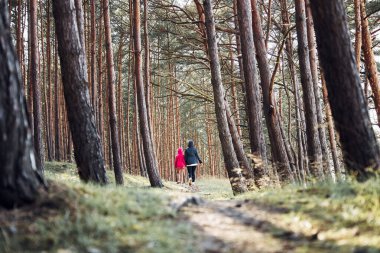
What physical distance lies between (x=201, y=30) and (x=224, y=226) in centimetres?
1278

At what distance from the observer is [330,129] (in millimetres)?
14539

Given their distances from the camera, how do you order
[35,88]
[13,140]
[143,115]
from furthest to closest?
[143,115] < [35,88] < [13,140]

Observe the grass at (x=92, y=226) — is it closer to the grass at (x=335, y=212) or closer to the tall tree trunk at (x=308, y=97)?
the grass at (x=335, y=212)

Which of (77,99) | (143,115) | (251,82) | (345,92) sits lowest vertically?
(345,92)

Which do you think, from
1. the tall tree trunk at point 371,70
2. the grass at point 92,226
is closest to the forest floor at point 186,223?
the grass at point 92,226

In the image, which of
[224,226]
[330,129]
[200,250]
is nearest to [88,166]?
[224,226]

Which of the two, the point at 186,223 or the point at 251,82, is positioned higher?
the point at 251,82

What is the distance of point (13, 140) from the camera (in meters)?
3.88

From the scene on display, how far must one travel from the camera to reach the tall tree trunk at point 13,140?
12.6ft

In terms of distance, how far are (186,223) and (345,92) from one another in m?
2.74

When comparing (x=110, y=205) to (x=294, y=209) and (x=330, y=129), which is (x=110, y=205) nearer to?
(x=294, y=209)

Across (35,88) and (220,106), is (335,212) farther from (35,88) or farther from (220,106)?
(35,88)

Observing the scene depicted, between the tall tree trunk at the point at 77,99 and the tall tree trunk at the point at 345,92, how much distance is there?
4138 millimetres

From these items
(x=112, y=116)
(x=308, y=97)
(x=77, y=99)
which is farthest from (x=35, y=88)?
(x=308, y=97)
